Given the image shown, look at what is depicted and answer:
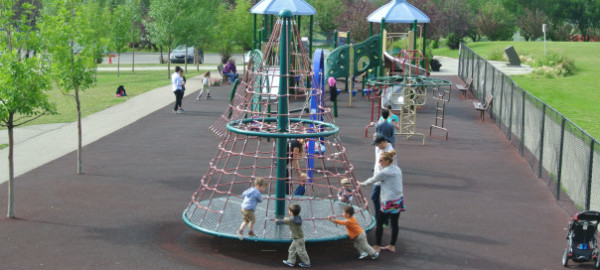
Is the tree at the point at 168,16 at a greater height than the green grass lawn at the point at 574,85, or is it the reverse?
the tree at the point at 168,16

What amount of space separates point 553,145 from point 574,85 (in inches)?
839

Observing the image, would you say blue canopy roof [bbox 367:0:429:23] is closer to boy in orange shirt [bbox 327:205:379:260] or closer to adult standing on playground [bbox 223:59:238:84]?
adult standing on playground [bbox 223:59:238:84]

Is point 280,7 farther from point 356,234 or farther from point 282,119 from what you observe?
point 356,234

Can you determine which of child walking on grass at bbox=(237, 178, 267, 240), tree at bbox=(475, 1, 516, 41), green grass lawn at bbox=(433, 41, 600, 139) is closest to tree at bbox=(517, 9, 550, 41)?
tree at bbox=(475, 1, 516, 41)

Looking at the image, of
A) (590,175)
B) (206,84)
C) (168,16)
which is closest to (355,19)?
(168,16)

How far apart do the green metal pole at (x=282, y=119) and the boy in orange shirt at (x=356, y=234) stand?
141cm

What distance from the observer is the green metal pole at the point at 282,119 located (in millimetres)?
11891

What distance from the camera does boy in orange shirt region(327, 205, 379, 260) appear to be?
1071cm

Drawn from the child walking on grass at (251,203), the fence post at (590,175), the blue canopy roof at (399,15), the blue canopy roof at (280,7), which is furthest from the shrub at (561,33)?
the child walking on grass at (251,203)

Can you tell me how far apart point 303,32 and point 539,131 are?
137 feet

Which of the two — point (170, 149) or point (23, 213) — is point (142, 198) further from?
point (170, 149)

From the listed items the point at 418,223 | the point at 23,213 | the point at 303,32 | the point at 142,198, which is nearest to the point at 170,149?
the point at 142,198

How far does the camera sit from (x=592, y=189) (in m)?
13.2

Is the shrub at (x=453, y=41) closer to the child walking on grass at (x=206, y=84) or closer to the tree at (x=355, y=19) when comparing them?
the tree at (x=355, y=19)
